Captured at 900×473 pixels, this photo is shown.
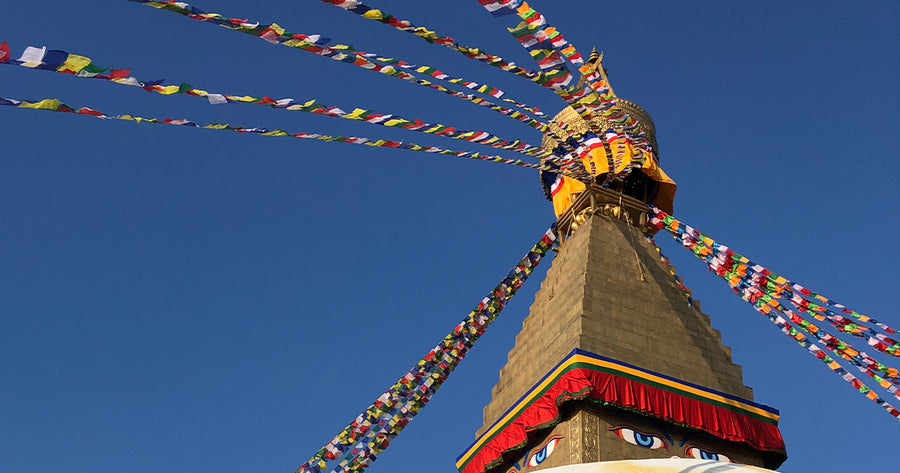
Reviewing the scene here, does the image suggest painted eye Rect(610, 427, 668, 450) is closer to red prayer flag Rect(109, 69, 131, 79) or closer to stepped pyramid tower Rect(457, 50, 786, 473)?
stepped pyramid tower Rect(457, 50, 786, 473)

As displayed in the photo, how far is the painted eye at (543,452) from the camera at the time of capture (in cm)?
1295

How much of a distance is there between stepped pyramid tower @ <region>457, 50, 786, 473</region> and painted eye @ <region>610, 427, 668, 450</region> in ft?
0.05

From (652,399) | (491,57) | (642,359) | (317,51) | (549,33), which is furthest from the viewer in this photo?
(642,359)

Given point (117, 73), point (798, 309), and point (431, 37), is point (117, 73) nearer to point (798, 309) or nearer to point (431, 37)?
point (431, 37)

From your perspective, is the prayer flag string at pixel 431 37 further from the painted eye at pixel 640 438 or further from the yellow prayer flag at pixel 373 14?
the painted eye at pixel 640 438

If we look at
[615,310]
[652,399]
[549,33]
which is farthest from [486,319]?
[549,33]

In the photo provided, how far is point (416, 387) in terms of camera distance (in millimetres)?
16734

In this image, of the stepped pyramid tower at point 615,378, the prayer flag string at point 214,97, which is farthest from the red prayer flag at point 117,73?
the stepped pyramid tower at point 615,378

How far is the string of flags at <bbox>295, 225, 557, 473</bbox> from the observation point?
16.1 metres

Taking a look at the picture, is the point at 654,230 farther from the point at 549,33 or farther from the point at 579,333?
the point at 549,33

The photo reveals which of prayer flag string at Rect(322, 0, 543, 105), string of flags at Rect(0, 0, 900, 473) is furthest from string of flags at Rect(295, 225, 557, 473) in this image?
prayer flag string at Rect(322, 0, 543, 105)

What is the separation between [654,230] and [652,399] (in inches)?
220

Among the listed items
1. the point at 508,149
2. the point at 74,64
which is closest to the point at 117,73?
the point at 74,64

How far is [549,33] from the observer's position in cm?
1141
